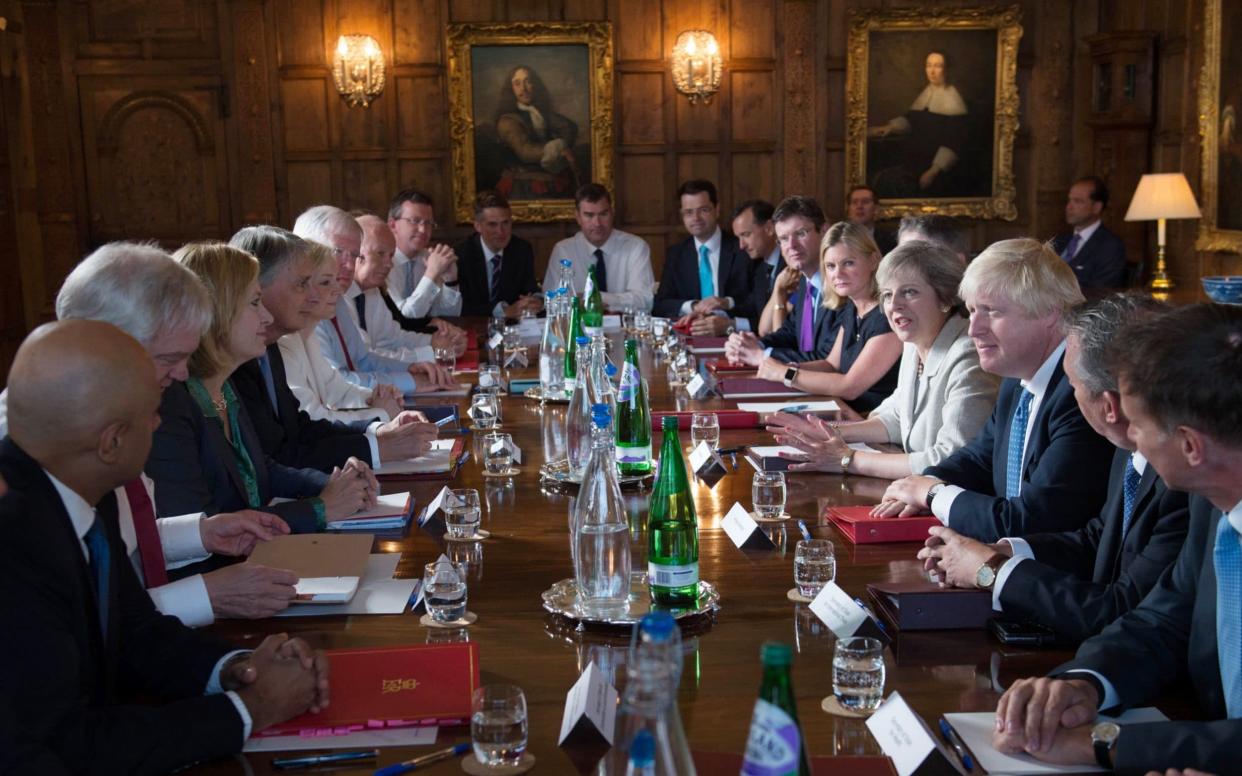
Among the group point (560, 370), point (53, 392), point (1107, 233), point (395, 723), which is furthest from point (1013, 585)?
point (1107, 233)

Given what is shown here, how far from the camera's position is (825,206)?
380 inches

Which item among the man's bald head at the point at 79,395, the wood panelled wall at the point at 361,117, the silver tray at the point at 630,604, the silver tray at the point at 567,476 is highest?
the wood panelled wall at the point at 361,117

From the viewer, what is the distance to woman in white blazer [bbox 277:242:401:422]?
4.16 metres

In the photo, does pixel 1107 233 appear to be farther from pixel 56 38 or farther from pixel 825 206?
pixel 56 38

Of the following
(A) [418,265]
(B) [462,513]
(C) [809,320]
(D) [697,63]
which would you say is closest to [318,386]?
(B) [462,513]

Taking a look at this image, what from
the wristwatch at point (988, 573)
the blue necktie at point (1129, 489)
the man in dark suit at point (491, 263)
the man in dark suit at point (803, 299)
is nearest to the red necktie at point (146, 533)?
the wristwatch at point (988, 573)

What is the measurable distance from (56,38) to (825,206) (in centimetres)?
588

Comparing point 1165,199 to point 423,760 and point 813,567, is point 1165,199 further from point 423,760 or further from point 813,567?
point 423,760

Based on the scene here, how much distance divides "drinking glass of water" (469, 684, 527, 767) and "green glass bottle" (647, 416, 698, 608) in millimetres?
575

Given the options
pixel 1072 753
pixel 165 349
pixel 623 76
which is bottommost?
pixel 1072 753

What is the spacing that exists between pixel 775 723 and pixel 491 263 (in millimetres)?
7535

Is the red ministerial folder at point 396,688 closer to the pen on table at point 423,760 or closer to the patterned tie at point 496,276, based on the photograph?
the pen on table at point 423,760

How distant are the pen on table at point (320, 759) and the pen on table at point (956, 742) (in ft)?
2.46

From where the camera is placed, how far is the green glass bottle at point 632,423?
3117 mm
